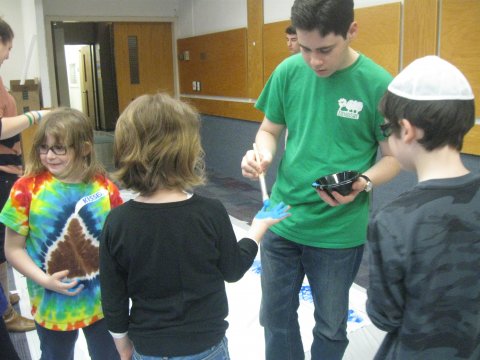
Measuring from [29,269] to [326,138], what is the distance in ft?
3.13

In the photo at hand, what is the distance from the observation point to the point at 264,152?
5.29 ft

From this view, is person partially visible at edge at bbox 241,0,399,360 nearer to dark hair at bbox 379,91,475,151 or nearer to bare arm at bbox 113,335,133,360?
dark hair at bbox 379,91,475,151

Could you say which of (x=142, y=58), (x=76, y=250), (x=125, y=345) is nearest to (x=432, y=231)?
(x=125, y=345)

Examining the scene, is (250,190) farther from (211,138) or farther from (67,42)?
(67,42)

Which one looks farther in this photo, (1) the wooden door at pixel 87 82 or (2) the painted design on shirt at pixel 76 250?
(1) the wooden door at pixel 87 82

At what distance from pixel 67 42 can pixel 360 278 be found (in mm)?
9299

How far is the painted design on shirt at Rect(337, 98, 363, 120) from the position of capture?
143cm

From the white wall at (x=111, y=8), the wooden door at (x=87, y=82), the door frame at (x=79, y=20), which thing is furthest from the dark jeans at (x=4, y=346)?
the wooden door at (x=87, y=82)

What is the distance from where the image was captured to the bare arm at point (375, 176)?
4.52ft

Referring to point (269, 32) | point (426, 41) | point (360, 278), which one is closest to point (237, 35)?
point (269, 32)

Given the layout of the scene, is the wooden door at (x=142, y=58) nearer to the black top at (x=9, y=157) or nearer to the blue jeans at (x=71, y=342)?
the black top at (x=9, y=157)

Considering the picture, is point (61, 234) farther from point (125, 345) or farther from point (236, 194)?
point (236, 194)

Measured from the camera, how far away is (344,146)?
147 cm

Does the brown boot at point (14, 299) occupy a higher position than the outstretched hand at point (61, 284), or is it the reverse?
the outstretched hand at point (61, 284)
